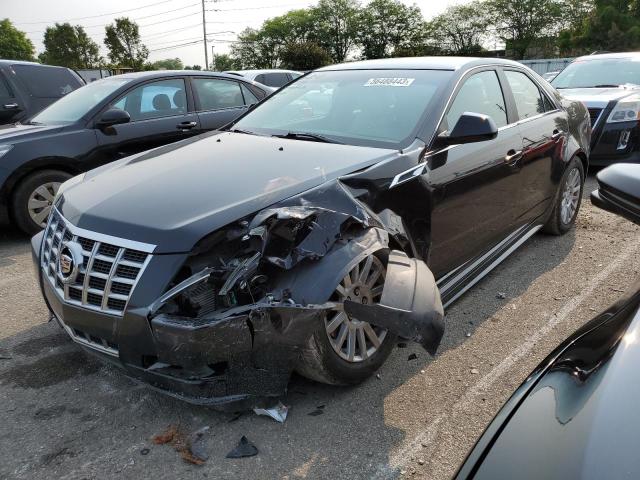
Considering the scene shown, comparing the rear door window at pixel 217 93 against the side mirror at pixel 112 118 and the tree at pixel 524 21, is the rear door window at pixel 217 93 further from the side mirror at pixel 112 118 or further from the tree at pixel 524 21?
the tree at pixel 524 21

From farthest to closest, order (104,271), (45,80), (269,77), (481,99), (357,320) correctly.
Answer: (269,77)
(45,80)
(481,99)
(357,320)
(104,271)

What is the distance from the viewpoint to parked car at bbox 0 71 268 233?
17.2 ft

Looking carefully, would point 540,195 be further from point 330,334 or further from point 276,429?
point 276,429

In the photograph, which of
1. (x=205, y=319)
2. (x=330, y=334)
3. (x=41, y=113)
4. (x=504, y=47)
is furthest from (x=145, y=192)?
(x=504, y=47)

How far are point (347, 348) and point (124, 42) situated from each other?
282 feet

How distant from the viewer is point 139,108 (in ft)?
19.7

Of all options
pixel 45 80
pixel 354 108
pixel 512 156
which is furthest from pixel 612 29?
pixel 354 108

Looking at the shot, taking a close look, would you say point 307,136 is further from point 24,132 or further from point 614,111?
point 614,111

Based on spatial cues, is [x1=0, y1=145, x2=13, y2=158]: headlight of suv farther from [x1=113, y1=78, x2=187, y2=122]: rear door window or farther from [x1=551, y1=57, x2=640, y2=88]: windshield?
[x1=551, y1=57, x2=640, y2=88]: windshield

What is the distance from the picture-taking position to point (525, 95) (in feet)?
14.5

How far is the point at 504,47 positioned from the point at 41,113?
2916 inches

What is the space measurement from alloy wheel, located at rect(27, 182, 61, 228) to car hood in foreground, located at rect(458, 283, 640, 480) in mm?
5190

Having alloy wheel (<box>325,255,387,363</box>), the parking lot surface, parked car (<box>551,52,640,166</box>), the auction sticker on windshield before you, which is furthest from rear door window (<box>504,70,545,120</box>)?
parked car (<box>551,52,640,166</box>)

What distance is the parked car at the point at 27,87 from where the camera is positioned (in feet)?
23.6
